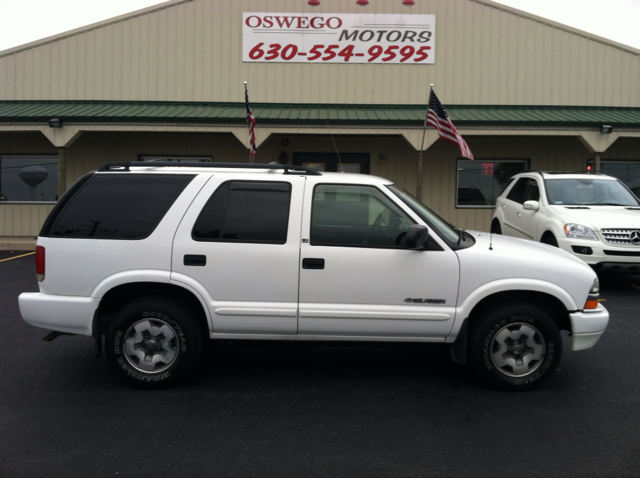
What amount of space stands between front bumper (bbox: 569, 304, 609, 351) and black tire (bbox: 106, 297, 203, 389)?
2.96 meters

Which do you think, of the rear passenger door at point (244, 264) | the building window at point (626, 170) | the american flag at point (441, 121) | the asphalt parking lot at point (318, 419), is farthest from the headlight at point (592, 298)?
the building window at point (626, 170)

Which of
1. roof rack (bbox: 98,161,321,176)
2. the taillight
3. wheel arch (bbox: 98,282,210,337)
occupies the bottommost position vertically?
wheel arch (bbox: 98,282,210,337)

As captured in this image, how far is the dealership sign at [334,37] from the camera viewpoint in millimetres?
15539

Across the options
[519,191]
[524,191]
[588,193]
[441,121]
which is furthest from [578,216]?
[441,121]

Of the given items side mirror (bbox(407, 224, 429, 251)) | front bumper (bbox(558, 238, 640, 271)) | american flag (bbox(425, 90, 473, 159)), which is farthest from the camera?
american flag (bbox(425, 90, 473, 159))

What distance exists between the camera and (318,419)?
13.0 feet

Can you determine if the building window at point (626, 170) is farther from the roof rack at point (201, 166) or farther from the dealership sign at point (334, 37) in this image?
the roof rack at point (201, 166)

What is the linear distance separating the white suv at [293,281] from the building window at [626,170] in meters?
12.9

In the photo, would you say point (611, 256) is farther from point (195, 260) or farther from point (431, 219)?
point (195, 260)

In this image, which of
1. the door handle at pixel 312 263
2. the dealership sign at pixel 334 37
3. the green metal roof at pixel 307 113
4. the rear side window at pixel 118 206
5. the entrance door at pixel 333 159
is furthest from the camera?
the entrance door at pixel 333 159

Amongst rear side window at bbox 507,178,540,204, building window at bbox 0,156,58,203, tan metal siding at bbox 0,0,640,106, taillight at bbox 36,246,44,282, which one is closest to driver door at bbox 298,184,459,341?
taillight at bbox 36,246,44,282

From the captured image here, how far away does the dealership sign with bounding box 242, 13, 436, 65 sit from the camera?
15.5m

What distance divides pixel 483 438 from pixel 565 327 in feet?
4.76

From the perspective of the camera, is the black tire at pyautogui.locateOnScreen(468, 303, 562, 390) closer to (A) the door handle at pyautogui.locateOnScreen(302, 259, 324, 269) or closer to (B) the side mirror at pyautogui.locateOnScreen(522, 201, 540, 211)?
(A) the door handle at pyautogui.locateOnScreen(302, 259, 324, 269)
